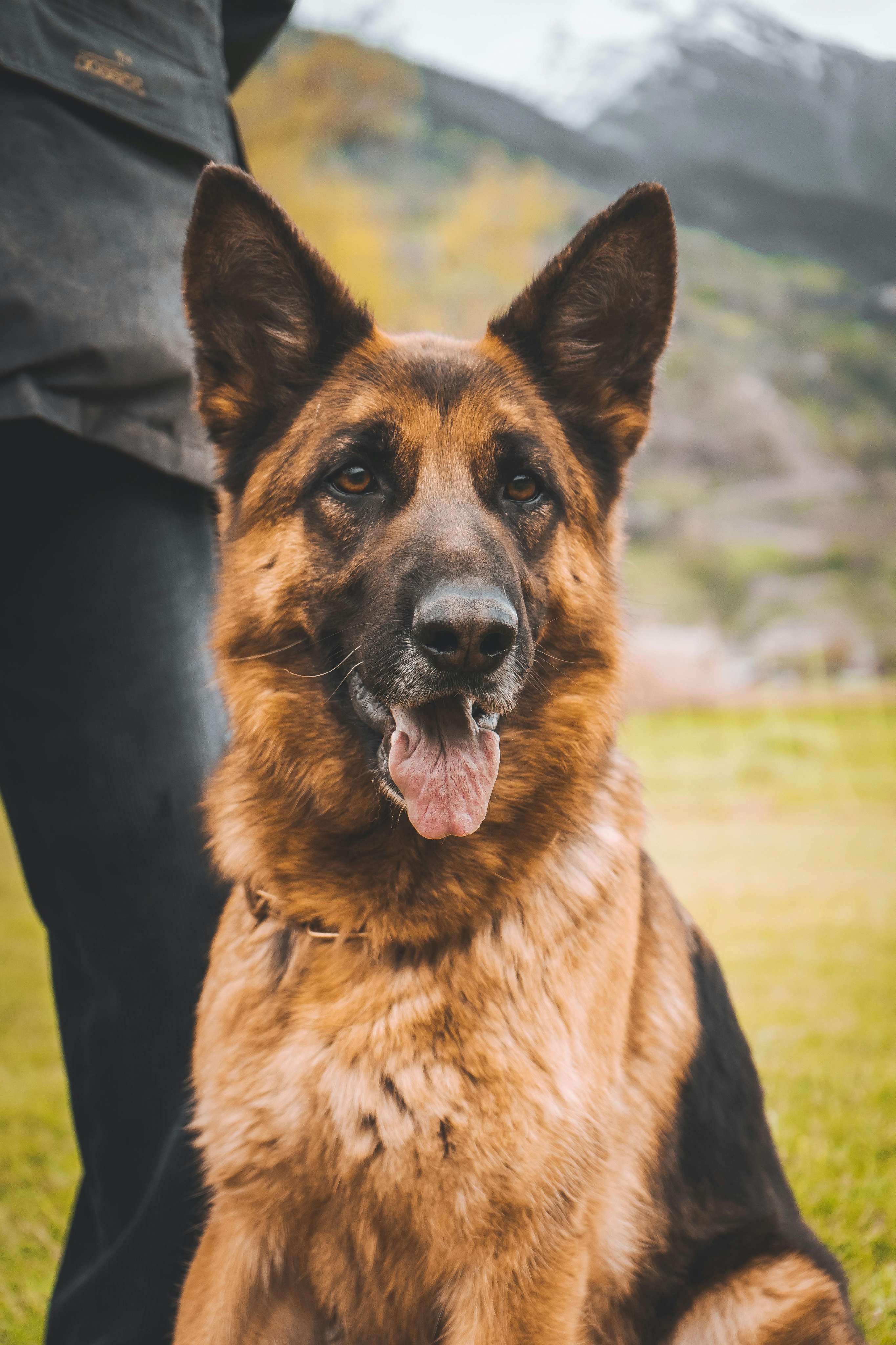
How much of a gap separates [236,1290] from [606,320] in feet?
7.44

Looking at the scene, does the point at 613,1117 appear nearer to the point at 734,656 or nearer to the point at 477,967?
the point at 477,967

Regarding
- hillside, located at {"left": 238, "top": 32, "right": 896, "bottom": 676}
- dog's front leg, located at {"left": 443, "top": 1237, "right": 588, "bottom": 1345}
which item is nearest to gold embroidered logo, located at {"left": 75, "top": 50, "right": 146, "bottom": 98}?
dog's front leg, located at {"left": 443, "top": 1237, "right": 588, "bottom": 1345}

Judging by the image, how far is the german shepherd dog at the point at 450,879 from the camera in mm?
1690

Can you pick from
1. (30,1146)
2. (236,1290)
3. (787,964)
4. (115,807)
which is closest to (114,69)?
(115,807)

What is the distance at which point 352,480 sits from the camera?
209 cm

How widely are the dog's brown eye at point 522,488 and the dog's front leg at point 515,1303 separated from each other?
1532mm

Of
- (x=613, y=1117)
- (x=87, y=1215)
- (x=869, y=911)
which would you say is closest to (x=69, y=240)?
(x=613, y=1117)

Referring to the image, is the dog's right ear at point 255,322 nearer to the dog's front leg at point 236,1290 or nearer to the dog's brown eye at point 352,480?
the dog's brown eye at point 352,480

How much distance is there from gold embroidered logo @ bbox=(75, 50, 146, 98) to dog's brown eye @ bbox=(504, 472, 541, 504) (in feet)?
3.71

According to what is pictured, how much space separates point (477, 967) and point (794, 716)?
10.4m

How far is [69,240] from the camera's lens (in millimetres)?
1857

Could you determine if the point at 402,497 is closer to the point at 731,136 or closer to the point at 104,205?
the point at 104,205

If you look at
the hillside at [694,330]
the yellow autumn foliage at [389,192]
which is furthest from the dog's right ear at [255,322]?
the yellow autumn foliage at [389,192]

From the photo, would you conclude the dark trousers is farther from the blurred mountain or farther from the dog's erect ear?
the blurred mountain
